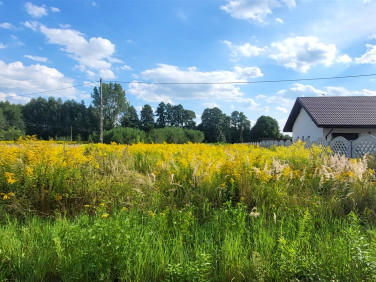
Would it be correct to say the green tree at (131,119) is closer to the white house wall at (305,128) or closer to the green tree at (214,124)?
the green tree at (214,124)

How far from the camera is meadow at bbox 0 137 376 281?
2082mm

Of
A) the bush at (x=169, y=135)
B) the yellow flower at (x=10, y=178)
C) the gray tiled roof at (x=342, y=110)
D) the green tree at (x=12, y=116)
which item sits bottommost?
the yellow flower at (x=10, y=178)

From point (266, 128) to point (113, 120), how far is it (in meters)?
42.3

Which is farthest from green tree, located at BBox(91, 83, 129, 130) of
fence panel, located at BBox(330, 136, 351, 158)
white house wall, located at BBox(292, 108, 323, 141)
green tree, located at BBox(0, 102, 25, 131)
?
fence panel, located at BBox(330, 136, 351, 158)

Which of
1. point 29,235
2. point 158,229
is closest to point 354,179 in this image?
point 158,229

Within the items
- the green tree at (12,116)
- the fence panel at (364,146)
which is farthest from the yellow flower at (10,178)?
the green tree at (12,116)

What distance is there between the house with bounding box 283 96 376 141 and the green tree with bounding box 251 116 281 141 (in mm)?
50048

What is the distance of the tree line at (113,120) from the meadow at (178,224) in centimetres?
4795

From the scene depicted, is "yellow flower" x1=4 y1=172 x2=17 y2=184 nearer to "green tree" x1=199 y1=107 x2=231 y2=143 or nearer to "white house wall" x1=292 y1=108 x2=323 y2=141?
"white house wall" x1=292 y1=108 x2=323 y2=141

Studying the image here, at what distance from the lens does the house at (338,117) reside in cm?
1639

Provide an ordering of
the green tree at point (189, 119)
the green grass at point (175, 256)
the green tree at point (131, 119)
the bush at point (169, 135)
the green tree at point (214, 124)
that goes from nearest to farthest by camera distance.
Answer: the green grass at point (175, 256) → the bush at point (169, 135) → the green tree at point (131, 119) → the green tree at point (214, 124) → the green tree at point (189, 119)

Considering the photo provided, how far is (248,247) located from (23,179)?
3337mm

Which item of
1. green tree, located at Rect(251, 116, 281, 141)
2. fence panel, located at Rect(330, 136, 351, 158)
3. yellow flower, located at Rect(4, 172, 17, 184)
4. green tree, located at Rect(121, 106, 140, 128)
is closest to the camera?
yellow flower, located at Rect(4, 172, 17, 184)

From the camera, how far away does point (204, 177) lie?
12.8ft
